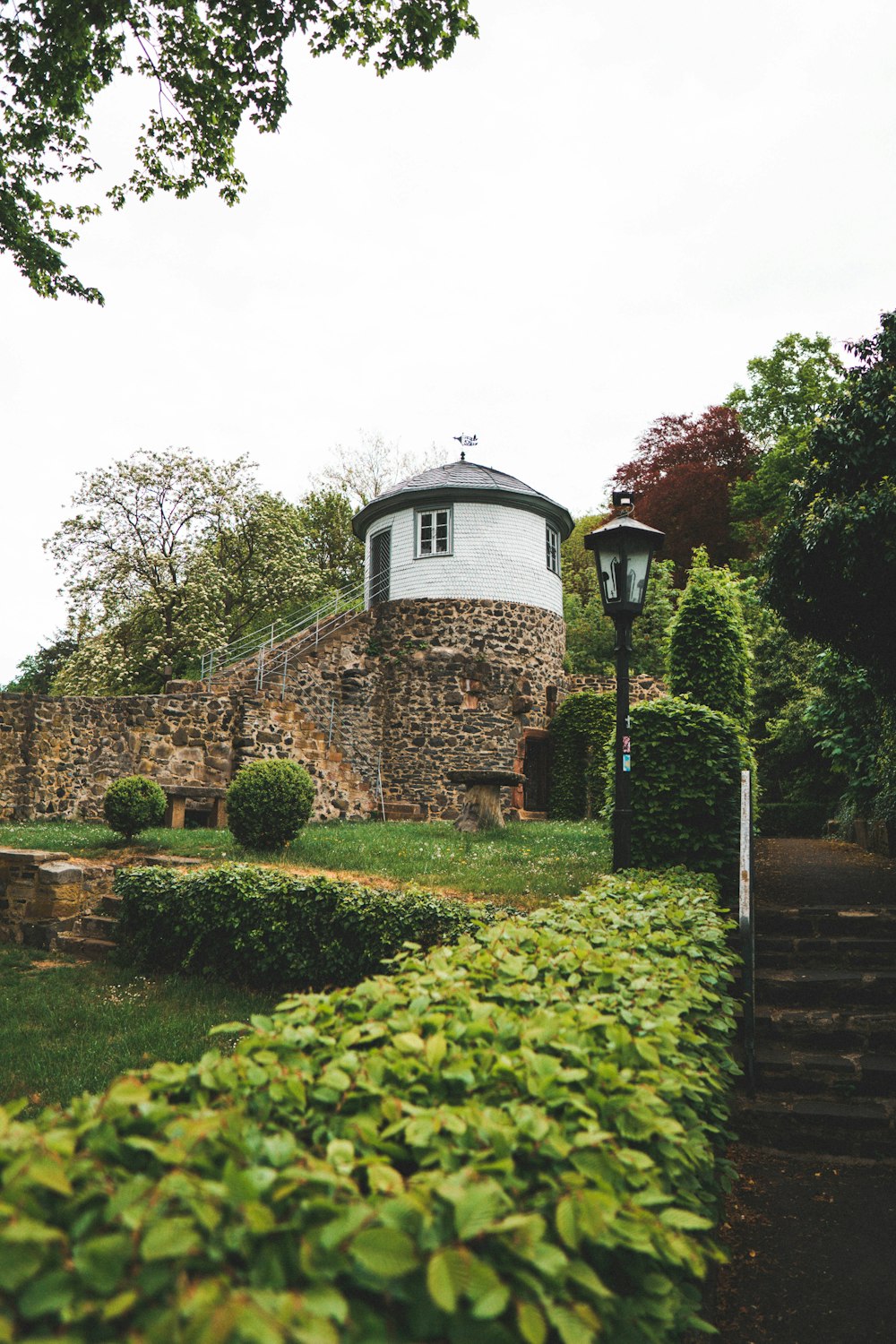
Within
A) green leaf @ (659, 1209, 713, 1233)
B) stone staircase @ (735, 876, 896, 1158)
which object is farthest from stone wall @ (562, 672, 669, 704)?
green leaf @ (659, 1209, 713, 1233)

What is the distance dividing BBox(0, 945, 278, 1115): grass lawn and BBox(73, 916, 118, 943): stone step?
0.41 m

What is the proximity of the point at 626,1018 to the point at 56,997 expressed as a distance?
6264 mm

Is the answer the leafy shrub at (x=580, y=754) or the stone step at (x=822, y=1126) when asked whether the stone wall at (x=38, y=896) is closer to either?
the stone step at (x=822, y=1126)

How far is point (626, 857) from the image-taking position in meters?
7.02

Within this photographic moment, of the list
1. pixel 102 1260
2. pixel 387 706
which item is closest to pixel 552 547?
pixel 387 706

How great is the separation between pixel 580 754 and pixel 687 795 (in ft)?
40.3

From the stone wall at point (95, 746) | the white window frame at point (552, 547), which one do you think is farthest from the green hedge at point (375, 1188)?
the white window frame at point (552, 547)

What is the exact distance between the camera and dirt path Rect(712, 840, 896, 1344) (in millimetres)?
3150

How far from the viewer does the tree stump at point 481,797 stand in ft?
45.3

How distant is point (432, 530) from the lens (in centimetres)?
2062

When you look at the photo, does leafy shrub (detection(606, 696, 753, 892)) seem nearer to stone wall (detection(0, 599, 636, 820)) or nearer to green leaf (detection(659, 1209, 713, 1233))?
green leaf (detection(659, 1209, 713, 1233))

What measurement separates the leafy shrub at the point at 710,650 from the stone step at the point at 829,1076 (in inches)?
366

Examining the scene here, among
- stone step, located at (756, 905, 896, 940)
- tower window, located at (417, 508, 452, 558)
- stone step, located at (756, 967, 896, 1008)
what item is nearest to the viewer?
stone step, located at (756, 967, 896, 1008)

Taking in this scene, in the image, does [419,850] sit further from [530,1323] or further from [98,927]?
[530,1323]
